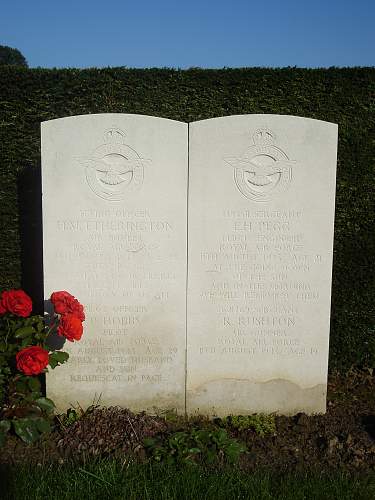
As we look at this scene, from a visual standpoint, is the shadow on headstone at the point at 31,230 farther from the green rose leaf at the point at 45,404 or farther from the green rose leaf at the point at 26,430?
the green rose leaf at the point at 26,430

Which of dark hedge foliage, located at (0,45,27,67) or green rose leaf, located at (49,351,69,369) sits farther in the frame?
dark hedge foliage, located at (0,45,27,67)

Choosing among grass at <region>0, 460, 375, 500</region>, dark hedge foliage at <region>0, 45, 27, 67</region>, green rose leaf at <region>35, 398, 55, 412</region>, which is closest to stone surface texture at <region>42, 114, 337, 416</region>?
green rose leaf at <region>35, 398, 55, 412</region>

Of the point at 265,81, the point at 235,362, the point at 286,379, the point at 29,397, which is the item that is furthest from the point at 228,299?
the point at 265,81

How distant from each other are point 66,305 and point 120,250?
56 centimetres

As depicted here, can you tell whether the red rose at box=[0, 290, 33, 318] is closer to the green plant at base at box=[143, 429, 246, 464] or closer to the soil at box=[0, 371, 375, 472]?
the soil at box=[0, 371, 375, 472]

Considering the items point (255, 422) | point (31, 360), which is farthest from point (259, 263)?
point (31, 360)

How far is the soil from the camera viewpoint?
3014 millimetres

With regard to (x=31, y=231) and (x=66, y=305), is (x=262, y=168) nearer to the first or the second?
(x=66, y=305)

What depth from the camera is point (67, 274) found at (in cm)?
349

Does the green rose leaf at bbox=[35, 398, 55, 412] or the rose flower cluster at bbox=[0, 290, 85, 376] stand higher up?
the rose flower cluster at bbox=[0, 290, 85, 376]

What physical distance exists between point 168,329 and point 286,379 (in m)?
1.01

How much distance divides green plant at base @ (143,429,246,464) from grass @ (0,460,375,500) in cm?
12

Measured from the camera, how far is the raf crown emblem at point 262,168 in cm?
343

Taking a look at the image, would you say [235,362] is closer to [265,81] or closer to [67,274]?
[67,274]
